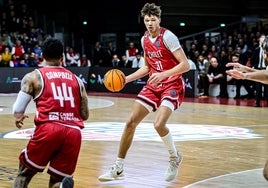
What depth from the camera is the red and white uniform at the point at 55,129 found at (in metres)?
5.25

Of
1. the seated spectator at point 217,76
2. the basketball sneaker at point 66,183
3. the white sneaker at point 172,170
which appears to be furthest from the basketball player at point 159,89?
the seated spectator at point 217,76

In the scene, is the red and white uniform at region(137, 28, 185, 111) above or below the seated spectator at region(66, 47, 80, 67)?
above

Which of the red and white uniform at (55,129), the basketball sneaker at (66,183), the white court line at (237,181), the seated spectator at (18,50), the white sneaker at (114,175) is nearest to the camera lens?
the basketball sneaker at (66,183)

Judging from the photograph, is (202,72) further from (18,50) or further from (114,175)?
(114,175)

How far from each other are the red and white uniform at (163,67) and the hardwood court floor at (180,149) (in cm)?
94

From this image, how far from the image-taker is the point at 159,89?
7.68 m

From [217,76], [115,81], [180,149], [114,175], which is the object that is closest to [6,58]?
[217,76]

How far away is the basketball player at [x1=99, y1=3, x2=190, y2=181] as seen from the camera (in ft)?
24.5

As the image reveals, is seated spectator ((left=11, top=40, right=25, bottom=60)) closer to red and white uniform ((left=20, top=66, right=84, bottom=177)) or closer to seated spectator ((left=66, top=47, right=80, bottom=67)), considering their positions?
seated spectator ((left=66, top=47, right=80, bottom=67))

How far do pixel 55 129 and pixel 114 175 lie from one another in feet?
7.14

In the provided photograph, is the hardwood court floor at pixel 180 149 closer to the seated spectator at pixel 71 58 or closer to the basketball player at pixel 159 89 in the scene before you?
the basketball player at pixel 159 89

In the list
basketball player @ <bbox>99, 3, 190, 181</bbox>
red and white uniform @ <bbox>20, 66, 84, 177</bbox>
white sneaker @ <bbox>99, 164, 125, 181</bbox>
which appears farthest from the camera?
basketball player @ <bbox>99, 3, 190, 181</bbox>

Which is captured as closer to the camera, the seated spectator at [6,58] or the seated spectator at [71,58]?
the seated spectator at [6,58]

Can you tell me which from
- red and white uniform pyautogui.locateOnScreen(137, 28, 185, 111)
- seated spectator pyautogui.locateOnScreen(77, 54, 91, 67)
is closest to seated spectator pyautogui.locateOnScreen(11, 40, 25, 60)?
seated spectator pyautogui.locateOnScreen(77, 54, 91, 67)
